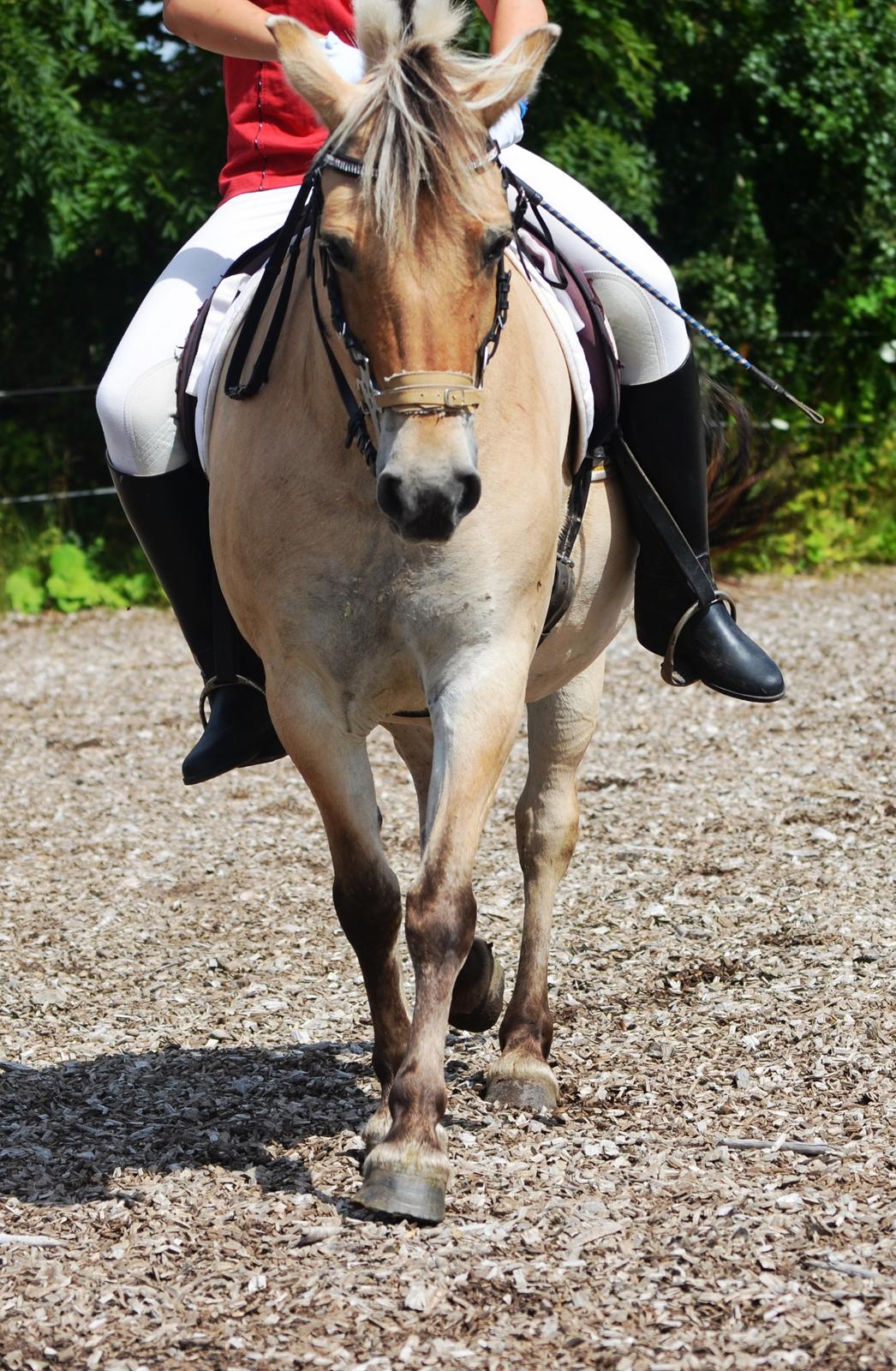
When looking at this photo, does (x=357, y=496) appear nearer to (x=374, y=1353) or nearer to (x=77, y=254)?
(x=374, y=1353)

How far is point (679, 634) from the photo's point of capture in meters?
4.17

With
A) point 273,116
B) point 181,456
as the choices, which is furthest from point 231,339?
point 273,116

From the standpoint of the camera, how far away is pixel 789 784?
267 inches

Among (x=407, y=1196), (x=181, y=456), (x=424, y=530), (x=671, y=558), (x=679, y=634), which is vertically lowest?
(x=407, y=1196)

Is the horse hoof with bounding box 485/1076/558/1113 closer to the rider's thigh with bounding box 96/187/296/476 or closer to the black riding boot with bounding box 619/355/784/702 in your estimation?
the black riding boot with bounding box 619/355/784/702

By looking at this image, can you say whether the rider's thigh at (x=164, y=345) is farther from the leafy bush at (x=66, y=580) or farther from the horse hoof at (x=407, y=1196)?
the leafy bush at (x=66, y=580)

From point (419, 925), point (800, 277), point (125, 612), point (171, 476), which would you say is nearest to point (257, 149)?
point (171, 476)

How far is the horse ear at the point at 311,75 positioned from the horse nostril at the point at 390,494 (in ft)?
2.35

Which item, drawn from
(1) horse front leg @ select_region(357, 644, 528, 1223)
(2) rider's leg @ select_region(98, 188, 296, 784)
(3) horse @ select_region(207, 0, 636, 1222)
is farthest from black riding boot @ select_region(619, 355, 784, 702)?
(1) horse front leg @ select_region(357, 644, 528, 1223)

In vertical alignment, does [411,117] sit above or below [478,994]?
above

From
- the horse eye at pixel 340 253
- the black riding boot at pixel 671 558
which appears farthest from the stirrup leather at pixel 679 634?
the horse eye at pixel 340 253

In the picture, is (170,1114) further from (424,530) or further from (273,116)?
(273,116)

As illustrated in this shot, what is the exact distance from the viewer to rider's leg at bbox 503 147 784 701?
372 centimetres

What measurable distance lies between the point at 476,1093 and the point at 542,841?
0.65m
